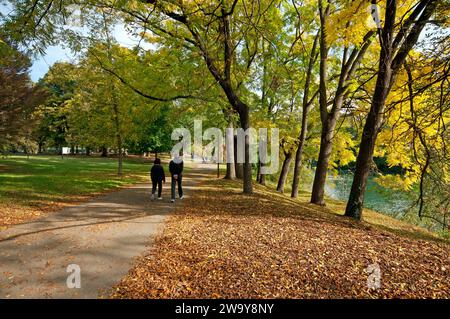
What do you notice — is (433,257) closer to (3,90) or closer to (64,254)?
(64,254)

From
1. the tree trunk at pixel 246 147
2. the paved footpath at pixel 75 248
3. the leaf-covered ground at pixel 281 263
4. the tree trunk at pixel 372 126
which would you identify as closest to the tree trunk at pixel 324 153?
the tree trunk at pixel 372 126

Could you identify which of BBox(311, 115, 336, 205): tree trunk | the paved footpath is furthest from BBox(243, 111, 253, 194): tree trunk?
the paved footpath

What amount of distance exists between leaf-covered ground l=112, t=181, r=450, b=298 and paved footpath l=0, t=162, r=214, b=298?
407mm

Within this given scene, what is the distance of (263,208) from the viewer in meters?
9.37

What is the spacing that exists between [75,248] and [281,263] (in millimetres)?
4115

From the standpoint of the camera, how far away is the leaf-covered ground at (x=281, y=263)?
394 centimetres

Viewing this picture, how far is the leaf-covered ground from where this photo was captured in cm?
394

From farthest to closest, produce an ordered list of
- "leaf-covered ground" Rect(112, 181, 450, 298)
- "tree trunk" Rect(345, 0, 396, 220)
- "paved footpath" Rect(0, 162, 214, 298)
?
1. "tree trunk" Rect(345, 0, 396, 220)
2. "paved footpath" Rect(0, 162, 214, 298)
3. "leaf-covered ground" Rect(112, 181, 450, 298)

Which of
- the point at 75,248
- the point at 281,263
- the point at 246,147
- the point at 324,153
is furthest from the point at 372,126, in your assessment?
the point at 75,248

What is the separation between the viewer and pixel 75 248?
550cm

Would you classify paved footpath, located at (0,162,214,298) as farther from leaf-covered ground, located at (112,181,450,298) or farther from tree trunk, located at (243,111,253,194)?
tree trunk, located at (243,111,253,194)

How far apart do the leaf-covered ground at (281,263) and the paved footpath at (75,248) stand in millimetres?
407

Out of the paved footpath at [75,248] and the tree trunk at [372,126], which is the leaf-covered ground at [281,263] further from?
Result: the tree trunk at [372,126]

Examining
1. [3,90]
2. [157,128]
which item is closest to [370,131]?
[3,90]
